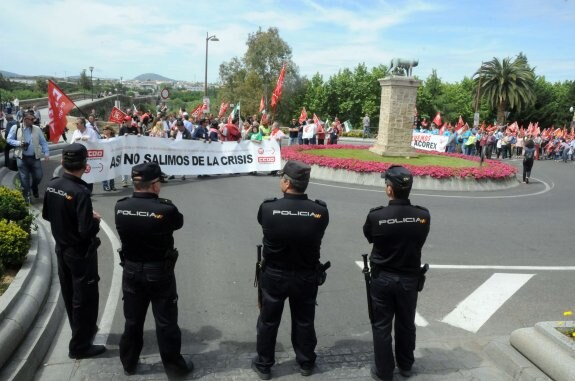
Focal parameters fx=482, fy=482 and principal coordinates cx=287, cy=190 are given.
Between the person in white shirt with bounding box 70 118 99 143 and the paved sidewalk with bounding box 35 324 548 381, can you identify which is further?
the person in white shirt with bounding box 70 118 99 143

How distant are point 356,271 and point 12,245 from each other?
4636 mm

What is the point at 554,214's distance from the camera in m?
A: 12.7

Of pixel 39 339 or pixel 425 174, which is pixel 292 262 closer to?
pixel 39 339

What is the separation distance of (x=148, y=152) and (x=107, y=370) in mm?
10610

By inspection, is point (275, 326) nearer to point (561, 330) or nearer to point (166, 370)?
point (166, 370)

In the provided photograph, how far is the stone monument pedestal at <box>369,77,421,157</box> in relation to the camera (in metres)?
20.0

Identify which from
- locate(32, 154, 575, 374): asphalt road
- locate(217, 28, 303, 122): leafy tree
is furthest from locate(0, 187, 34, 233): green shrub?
locate(217, 28, 303, 122): leafy tree

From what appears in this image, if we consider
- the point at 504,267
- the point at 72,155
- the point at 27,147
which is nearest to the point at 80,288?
the point at 72,155

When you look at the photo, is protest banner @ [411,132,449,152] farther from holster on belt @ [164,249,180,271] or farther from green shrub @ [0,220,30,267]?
holster on belt @ [164,249,180,271]

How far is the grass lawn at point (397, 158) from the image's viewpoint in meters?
19.2

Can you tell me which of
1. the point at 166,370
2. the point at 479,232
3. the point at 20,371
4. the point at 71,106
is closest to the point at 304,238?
the point at 166,370

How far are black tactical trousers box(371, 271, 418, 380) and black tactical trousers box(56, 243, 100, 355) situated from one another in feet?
8.65

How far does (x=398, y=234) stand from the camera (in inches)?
165

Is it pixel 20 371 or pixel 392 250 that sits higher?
pixel 392 250
